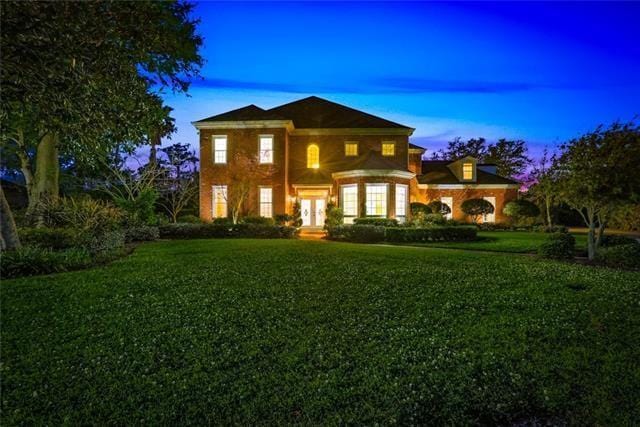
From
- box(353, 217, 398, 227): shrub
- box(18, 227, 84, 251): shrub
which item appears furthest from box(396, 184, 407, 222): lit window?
box(18, 227, 84, 251): shrub

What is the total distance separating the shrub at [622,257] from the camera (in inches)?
397

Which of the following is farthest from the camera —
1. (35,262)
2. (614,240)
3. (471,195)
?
(471,195)

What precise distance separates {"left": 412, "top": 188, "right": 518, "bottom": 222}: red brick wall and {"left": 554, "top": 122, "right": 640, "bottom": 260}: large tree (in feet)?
56.7

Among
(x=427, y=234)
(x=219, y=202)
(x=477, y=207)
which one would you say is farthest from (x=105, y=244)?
(x=477, y=207)

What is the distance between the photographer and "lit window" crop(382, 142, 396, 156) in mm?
24781

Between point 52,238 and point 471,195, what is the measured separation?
28.0 meters

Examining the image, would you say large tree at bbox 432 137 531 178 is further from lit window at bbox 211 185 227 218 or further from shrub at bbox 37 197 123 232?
shrub at bbox 37 197 123 232

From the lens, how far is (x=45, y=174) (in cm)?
1509

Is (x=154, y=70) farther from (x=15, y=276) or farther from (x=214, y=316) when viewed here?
(x=214, y=316)

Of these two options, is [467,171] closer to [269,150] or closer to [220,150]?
[269,150]

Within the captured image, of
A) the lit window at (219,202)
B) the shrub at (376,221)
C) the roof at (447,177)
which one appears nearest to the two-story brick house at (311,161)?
the lit window at (219,202)

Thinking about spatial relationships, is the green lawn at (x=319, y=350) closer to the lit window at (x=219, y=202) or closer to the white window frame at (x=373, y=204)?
the white window frame at (x=373, y=204)

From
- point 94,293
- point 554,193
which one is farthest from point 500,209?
point 94,293

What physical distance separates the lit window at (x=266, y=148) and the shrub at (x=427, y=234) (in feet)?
33.1
